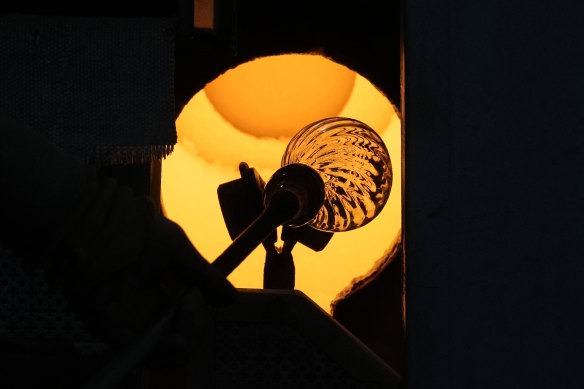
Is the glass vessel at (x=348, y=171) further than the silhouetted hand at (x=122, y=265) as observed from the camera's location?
Yes

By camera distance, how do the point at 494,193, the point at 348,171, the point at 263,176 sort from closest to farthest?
1. the point at 494,193
2. the point at 348,171
3. the point at 263,176

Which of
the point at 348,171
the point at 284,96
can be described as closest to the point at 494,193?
the point at 348,171

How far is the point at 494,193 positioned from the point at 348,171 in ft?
1.35

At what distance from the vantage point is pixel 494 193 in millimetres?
698

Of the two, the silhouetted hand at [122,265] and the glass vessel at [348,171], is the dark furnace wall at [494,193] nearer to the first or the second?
the silhouetted hand at [122,265]

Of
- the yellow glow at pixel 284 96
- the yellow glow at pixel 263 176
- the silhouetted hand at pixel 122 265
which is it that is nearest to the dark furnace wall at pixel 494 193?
the silhouetted hand at pixel 122 265

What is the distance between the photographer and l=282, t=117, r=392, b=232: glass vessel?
109 centimetres

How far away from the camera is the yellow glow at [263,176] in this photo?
1465mm

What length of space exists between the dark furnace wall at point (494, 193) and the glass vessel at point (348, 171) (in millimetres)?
374

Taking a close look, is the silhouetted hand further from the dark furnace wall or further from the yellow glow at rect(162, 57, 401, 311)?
the yellow glow at rect(162, 57, 401, 311)

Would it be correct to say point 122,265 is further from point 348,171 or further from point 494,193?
point 348,171

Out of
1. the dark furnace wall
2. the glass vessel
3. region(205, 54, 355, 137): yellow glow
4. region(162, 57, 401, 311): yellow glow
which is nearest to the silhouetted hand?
the dark furnace wall

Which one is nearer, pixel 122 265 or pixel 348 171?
pixel 122 265

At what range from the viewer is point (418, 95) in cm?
72
